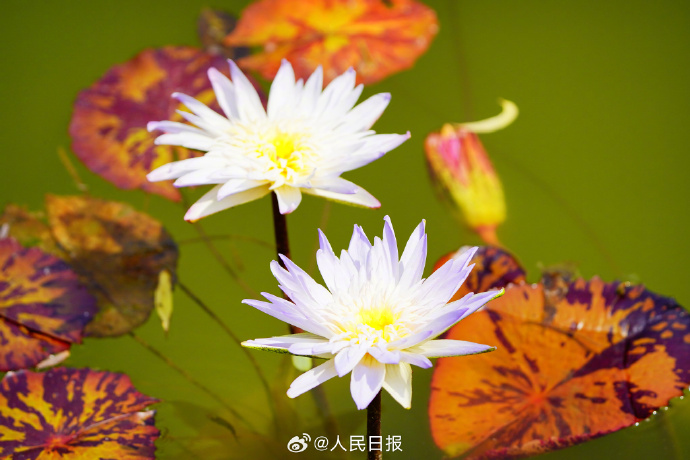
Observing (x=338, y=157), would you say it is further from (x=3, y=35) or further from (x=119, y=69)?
(x=3, y=35)

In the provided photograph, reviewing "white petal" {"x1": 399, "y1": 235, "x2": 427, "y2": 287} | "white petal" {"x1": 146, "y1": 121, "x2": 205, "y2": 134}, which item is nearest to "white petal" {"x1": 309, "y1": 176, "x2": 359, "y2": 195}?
"white petal" {"x1": 399, "y1": 235, "x2": 427, "y2": 287}

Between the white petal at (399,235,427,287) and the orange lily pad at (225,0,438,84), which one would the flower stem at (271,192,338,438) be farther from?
the orange lily pad at (225,0,438,84)

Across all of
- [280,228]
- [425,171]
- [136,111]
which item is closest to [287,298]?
[280,228]

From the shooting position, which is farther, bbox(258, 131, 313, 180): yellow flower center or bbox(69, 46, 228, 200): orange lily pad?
bbox(69, 46, 228, 200): orange lily pad

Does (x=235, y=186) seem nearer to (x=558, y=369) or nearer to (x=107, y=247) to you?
(x=107, y=247)

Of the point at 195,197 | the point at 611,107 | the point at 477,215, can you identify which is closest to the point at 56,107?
the point at 195,197

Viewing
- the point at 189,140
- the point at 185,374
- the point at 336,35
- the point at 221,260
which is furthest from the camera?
the point at 336,35

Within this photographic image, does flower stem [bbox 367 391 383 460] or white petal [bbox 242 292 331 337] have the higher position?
white petal [bbox 242 292 331 337]
